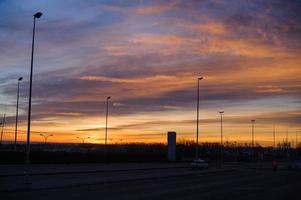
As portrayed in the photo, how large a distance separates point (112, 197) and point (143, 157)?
67806 millimetres

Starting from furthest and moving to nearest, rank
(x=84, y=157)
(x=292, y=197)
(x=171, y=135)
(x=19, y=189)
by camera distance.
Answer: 1. (x=171, y=135)
2. (x=84, y=157)
3. (x=19, y=189)
4. (x=292, y=197)

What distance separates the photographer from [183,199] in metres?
20.8

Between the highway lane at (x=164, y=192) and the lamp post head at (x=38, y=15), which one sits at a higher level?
the lamp post head at (x=38, y=15)

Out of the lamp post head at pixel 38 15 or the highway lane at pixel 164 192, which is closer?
the highway lane at pixel 164 192

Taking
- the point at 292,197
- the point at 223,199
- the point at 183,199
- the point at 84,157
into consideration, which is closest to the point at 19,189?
the point at 183,199

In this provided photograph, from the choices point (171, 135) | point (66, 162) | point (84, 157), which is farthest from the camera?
point (171, 135)

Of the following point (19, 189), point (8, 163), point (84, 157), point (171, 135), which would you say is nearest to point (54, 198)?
point (19, 189)

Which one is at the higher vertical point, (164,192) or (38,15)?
(38,15)

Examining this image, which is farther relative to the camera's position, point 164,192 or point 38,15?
point 38,15

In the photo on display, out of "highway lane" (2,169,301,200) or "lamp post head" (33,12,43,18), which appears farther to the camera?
"lamp post head" (33,12,43,18)

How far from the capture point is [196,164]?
205 ft

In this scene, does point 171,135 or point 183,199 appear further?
point 171,135

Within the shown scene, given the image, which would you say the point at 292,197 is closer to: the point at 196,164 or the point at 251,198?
the point at 251,198

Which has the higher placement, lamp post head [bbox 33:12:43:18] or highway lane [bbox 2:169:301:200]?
lamp post head [bbox 33:12:43:18]
